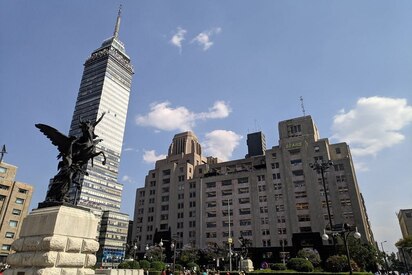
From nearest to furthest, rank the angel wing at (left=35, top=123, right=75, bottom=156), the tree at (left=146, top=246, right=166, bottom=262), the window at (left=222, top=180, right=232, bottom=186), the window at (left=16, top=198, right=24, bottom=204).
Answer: the angel wing at (left=35, top=123, right=75, bottom=156), the window at (left=16, top=198, right=24, bottom=204), the tree at (left=146, top=246, right=166, bottom=262), the window at (left=222, top=180, right=232, bottom=186)

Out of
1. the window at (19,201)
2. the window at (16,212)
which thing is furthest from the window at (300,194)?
the window at (19,201)

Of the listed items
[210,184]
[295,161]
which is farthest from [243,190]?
[295,161]

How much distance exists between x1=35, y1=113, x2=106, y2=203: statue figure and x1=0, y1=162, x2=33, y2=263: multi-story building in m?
59.6

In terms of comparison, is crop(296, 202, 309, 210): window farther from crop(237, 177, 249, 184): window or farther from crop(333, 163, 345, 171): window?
crop(237, 177, 249, 184): window

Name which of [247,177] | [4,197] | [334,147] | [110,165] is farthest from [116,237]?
[334,147]

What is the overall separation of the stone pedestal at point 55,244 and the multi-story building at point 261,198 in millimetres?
58523

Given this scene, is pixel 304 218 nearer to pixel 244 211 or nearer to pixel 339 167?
pixel 339 167

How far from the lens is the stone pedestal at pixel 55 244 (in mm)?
8133

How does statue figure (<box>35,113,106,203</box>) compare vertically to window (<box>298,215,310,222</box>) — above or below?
below

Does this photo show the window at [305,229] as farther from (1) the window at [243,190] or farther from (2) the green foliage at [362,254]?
(1) the window at [243,190]

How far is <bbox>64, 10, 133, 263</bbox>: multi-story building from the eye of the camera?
113512 mm

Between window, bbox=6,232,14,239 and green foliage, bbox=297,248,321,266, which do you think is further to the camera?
window, bbox=6,232,14,239

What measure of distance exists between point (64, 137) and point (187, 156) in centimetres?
7947

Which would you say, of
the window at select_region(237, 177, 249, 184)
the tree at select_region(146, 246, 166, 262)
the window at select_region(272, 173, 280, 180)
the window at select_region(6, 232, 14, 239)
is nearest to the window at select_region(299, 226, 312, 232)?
the window at select_region(272, 173, 280, 180)
